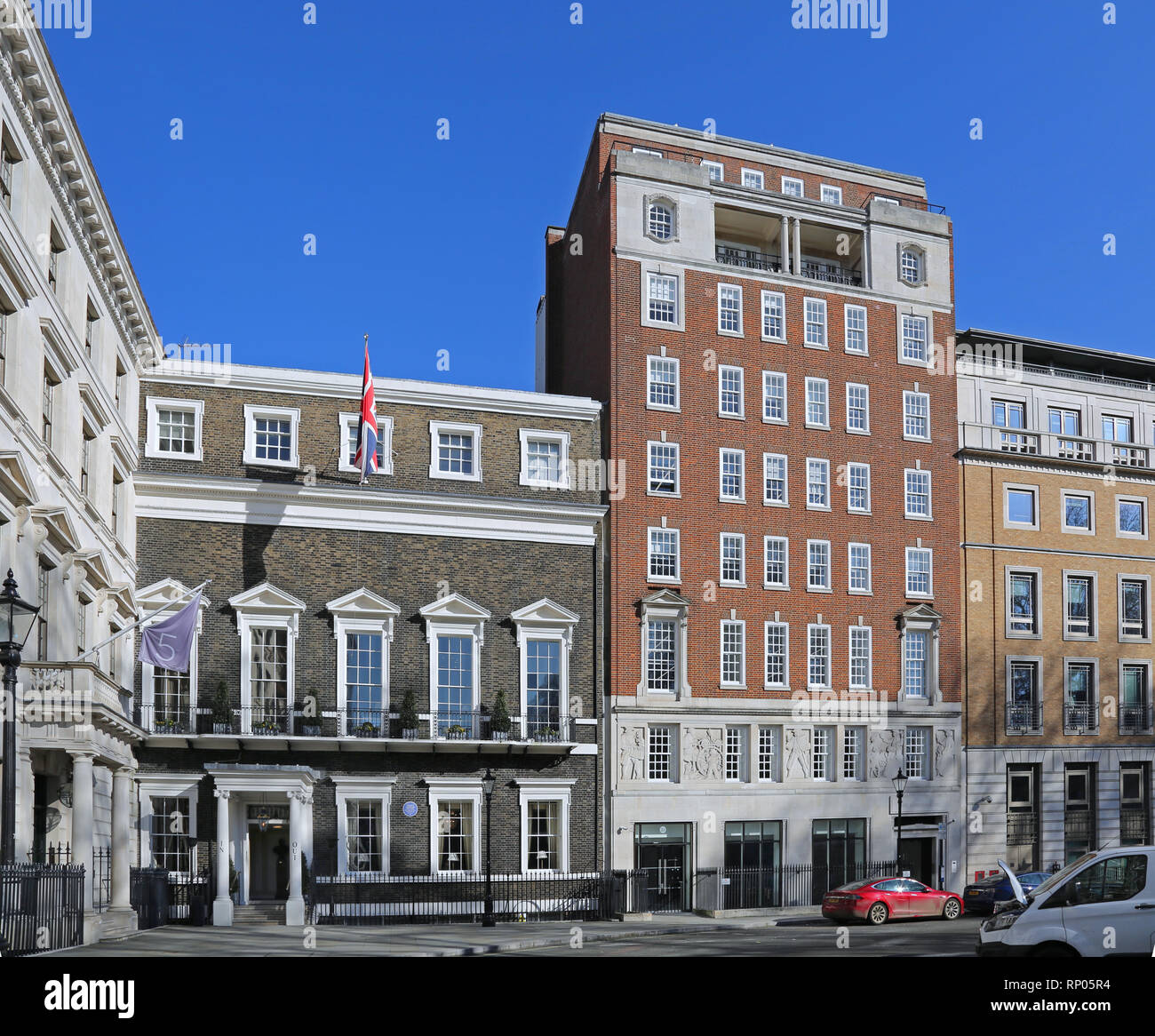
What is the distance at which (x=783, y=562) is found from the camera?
1828 inches

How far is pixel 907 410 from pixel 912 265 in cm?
587

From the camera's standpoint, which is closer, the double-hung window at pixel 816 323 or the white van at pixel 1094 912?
the white van at pixel 1094 912

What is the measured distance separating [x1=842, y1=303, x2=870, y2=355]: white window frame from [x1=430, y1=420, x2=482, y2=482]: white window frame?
15.3 metres

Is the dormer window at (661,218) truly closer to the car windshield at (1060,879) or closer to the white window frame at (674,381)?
the white window frame at (674,381)

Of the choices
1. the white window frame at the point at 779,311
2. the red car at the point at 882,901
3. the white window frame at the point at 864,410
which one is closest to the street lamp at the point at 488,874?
the red car at the point at 882,901

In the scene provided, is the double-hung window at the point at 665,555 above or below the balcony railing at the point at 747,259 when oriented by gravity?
below

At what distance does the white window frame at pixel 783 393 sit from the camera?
154 feet

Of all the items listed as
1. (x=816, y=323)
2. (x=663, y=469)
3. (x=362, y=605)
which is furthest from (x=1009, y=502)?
(x=362, y=605)

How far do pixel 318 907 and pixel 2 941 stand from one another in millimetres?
19497

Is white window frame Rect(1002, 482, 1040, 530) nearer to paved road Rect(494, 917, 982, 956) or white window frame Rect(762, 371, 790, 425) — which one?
white window frame Rect(762, 371, 790, 425)

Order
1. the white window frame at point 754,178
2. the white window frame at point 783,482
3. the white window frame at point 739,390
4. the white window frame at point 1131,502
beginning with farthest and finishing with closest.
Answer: the white window frame at point 1131,502 → the white window frame at point 754,178 → the white window frame at point 783,482 → the white window frame at point 739,390

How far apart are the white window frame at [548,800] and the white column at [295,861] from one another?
6843mm

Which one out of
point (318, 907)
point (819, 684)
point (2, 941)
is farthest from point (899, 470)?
point (2, 941)
